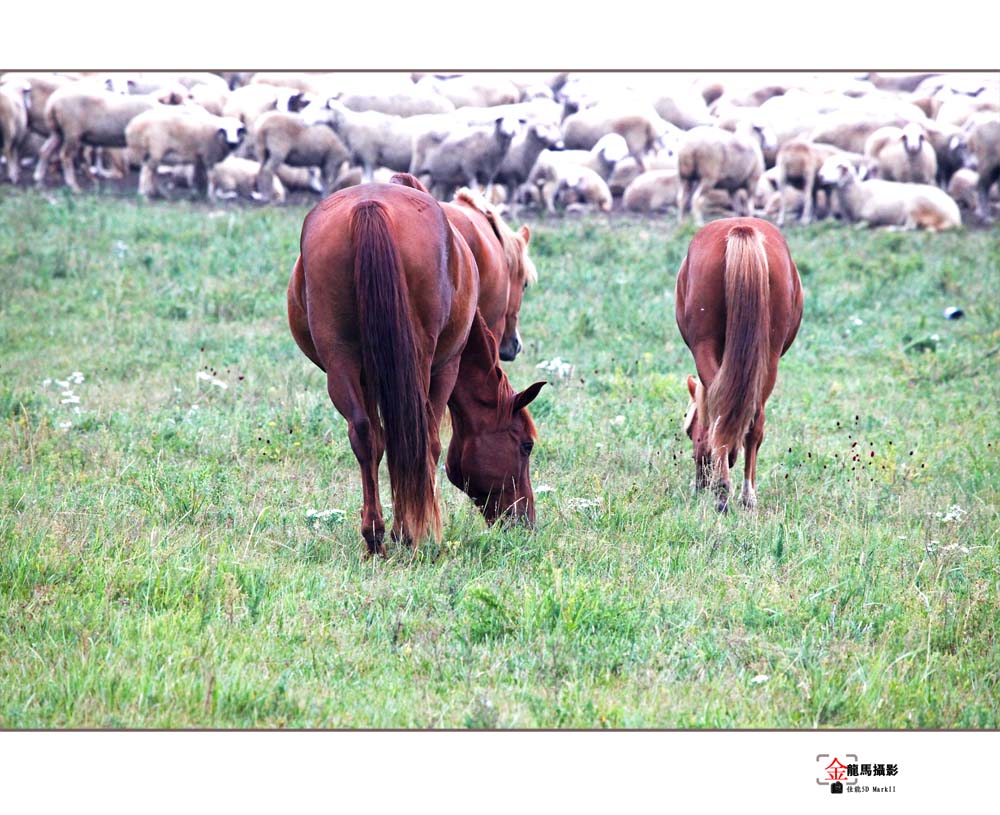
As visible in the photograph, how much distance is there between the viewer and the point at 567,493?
6.83 meters

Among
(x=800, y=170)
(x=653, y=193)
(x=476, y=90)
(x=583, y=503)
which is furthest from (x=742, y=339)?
(x=476, y=90)

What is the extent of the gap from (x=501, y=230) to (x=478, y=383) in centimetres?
214

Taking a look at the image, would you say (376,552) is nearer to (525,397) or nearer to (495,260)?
(525,397)

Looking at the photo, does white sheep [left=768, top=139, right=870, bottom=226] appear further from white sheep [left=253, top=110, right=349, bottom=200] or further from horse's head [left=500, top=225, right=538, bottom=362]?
horse's head [left=500, top=225, right=538, bottom=362]

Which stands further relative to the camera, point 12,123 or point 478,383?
point 12,123

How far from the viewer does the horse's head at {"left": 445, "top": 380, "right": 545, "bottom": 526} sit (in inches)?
240

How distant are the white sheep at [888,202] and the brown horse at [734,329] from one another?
1010 cm

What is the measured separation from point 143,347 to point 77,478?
12.7 ft

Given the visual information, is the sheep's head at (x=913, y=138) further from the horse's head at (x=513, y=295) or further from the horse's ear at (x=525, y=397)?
the horse's ear at (x=525, y=397)

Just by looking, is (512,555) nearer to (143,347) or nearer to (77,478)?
(77,478)

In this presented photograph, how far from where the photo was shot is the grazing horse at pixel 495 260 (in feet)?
23.9

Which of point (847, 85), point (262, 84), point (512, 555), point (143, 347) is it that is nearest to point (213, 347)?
point (143, 347)
